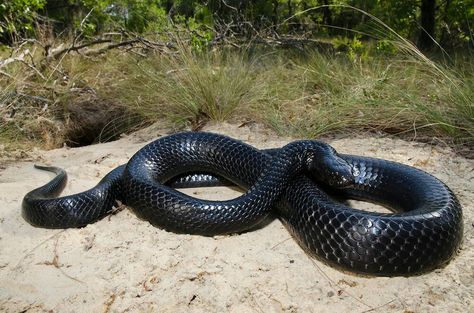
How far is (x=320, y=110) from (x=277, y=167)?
222 cm

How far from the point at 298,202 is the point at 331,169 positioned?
1.32ft

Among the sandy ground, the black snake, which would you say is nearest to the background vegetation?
the black snake

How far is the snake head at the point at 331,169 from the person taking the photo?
305cm

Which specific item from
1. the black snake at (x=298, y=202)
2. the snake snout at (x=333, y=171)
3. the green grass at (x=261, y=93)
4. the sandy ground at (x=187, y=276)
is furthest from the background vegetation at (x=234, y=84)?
the sandy ground at (x=187, y=276)

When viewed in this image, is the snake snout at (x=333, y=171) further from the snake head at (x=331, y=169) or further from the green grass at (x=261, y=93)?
the green grass at (x=261, y=93)

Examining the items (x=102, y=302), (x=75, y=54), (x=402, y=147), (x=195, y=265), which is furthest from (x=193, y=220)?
(x=75, y=54)

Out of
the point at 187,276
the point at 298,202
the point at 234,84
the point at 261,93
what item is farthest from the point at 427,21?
the point at 187,276

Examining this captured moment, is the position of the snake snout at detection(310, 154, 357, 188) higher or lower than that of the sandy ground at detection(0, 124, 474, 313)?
higher

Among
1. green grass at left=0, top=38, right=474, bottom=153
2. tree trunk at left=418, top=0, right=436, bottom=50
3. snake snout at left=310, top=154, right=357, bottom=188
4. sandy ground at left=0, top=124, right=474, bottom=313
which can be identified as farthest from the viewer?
tree trunk at left=418, top=0, right=436, bottom=50

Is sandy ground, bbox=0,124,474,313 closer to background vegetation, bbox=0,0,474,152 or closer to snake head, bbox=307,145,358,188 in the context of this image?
snake head, bbox=307,145,358,188

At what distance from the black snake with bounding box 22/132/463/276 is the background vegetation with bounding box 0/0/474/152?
1482 mm

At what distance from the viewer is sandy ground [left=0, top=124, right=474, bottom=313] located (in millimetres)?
2268

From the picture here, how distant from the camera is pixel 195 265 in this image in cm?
256

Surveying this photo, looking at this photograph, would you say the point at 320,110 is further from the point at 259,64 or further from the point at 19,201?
the point at 19,201
